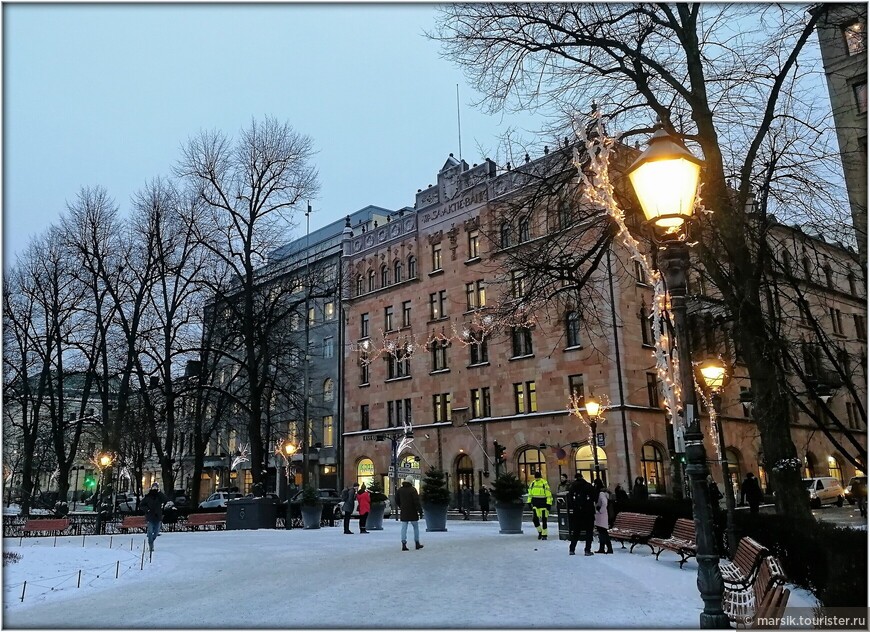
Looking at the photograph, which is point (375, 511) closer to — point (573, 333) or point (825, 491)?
point (573, 333)

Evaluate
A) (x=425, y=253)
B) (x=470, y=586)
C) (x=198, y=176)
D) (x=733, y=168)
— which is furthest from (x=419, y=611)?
(x=425, y=253)

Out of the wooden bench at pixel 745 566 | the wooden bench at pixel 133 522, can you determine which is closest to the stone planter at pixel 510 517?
the wooden bench at pixel 745 566

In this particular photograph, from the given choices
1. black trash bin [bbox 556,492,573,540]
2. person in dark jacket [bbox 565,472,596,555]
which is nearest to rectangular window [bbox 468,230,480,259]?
black trash bin [bbox 556,492,573,540]

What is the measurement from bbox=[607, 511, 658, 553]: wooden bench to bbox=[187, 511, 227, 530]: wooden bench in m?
18.9

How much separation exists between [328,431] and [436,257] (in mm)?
15877

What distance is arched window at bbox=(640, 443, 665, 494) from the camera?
32875 mm

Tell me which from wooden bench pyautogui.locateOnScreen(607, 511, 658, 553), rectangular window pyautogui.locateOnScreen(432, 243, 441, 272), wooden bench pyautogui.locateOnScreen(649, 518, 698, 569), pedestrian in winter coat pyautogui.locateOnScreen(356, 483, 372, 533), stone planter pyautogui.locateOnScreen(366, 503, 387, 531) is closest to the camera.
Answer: wooden bench pyautogui.locateOnScreen(649, 518, 698, 569)

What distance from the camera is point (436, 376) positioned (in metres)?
42.0

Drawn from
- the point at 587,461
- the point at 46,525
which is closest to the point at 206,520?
the point at 46,525

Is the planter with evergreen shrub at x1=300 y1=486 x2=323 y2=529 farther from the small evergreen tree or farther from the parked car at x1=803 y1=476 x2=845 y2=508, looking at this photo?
the parked car at x1=803 y1=476 x2=845 y2=508

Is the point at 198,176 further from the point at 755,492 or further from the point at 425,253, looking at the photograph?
the point at 755,492

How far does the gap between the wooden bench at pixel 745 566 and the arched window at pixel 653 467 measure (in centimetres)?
2447

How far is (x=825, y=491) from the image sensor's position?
1395 inches

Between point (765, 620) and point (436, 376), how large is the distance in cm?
3646
